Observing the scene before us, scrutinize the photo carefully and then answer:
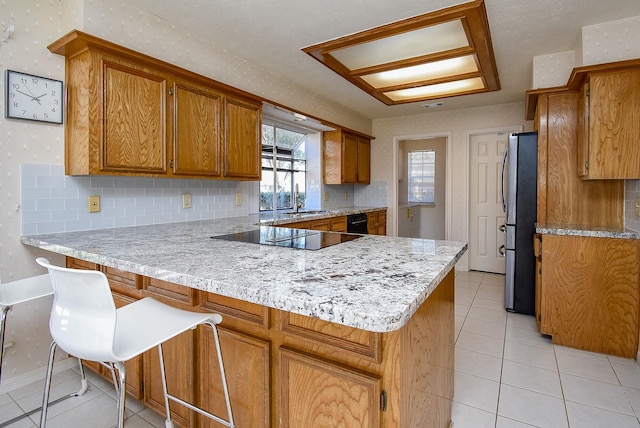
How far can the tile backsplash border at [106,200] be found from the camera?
2.03m

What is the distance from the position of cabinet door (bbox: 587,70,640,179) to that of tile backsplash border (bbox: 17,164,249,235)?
10.0ft

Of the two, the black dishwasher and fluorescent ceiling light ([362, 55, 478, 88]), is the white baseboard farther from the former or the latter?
fluorescent ceiling light ([362, 55, 478, 88])

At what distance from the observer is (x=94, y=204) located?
226cm

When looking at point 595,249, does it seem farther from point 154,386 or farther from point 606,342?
point 154,386

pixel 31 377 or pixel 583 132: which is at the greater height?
pixel 583 132

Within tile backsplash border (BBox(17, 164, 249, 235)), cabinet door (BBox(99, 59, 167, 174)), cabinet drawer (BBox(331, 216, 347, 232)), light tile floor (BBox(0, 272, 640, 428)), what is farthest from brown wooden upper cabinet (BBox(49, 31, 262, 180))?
cabinet drawer (BBox(331, 216, 347, 232))

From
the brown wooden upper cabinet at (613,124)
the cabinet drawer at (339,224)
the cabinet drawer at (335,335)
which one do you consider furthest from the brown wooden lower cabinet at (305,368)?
the cabinet drawer at (339,224)

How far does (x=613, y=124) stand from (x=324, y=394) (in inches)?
108

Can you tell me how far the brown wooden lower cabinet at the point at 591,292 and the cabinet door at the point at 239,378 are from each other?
7.96ft

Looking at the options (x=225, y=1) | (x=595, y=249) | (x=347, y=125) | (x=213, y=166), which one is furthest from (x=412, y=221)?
(x=225, y=1)

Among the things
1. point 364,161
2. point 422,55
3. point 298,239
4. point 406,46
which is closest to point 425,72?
point 422,55

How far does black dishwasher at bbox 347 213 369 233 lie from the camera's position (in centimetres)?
425

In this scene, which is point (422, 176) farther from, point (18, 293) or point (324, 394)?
point (18, 293)

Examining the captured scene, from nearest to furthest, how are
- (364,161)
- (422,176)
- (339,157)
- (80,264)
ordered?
→ 1. (80,264)
2. (339,157)
3. (364,161)
4. (422,176)
